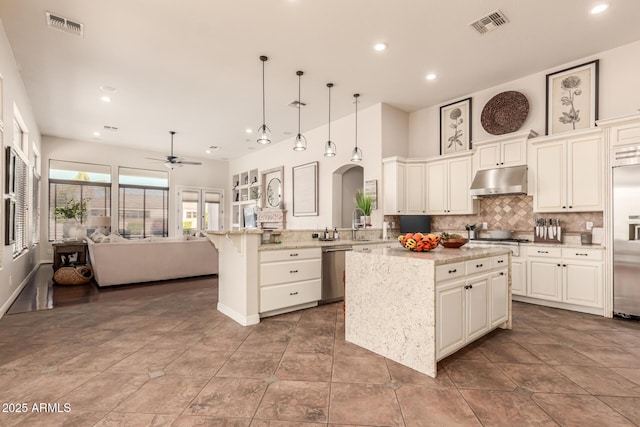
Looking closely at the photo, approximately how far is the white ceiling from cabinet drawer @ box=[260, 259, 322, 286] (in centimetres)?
272

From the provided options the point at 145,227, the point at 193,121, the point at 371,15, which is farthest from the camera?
the point at 145,227

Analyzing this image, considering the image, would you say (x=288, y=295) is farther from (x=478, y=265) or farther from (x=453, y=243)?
(x=478, y=265)

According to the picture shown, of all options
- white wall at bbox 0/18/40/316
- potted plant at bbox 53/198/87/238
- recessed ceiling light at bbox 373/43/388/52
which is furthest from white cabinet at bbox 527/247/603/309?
potted plant at bbox 53/198/87/238

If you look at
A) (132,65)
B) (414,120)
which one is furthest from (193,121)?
(414,120)

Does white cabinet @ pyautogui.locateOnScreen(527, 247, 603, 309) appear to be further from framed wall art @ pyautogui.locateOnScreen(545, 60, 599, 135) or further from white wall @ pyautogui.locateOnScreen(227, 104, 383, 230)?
white wall @ pyautogui.locateOnScreen(227, 104, 383, 230)

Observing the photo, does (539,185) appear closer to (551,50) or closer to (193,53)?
(551,50)

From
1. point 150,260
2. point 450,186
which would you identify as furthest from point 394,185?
point 150,260

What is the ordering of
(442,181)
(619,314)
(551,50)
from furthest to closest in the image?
(442,181) < (551,50) < (619,314)

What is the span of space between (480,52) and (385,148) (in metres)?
2.16

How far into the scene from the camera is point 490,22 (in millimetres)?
3480

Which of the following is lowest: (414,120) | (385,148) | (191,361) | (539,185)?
(191,361)

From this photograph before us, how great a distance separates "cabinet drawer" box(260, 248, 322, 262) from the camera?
3.72 meters

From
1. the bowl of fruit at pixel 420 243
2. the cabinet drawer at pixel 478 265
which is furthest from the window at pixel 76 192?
the cabinet drawer at pixel 478 265

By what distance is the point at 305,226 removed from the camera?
302 inches
